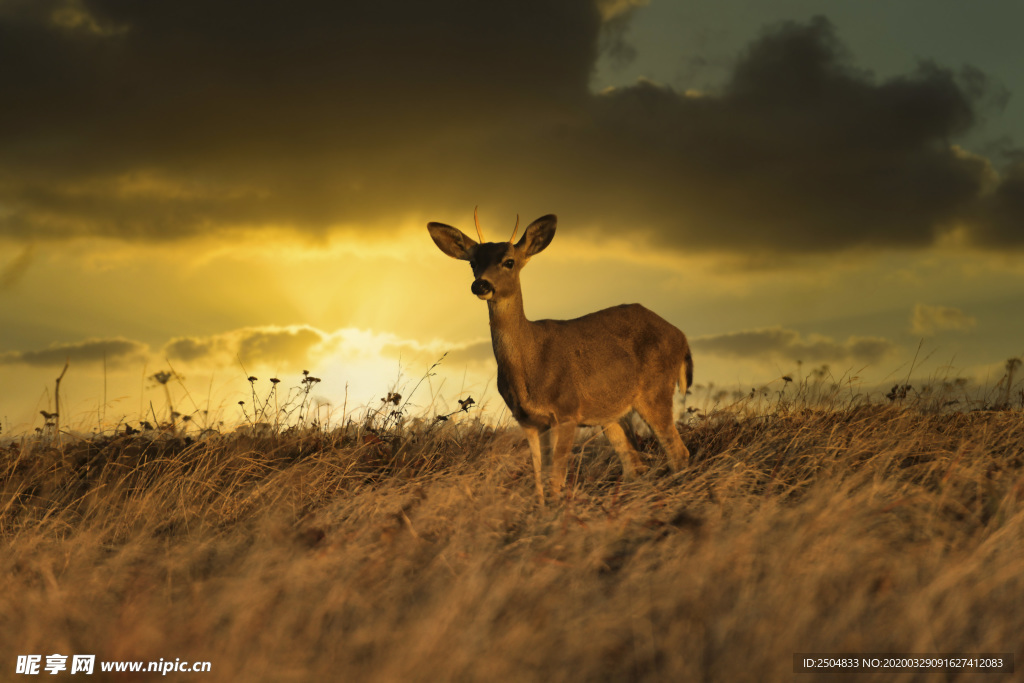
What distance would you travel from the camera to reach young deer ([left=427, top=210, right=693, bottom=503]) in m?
8.36

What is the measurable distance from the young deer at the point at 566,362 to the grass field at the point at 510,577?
90 cm

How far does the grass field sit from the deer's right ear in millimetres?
2717

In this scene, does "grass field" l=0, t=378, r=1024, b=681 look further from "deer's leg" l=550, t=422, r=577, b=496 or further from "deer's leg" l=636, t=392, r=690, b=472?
"deer's leg" l=636, t=392, r=690, b=472

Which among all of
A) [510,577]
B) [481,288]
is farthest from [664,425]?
[510,577]

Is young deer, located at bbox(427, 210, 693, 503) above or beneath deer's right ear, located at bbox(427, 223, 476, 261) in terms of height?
beneath

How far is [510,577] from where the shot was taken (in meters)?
4.59

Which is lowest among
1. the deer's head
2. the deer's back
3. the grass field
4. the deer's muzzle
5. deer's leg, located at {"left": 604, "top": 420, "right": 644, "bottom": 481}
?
the grass field

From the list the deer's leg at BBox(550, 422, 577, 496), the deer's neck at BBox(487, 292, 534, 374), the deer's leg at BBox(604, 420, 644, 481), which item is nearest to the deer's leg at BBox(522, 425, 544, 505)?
the deer's leg at BBox(550, 422, 577, 496)

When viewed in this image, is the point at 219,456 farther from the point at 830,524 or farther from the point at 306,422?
the point at 830,524

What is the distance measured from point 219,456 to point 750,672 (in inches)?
265

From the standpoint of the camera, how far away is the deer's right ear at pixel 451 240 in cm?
917

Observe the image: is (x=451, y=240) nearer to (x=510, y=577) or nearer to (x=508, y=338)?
(x=508, y=338)

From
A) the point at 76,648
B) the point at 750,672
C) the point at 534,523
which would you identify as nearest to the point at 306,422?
the point at 534,523

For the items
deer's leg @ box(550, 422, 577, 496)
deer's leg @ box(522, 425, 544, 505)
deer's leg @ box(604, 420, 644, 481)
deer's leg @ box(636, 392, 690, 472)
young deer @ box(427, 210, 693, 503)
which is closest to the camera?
deer's leg @ box(522, 425, 544, 505)
